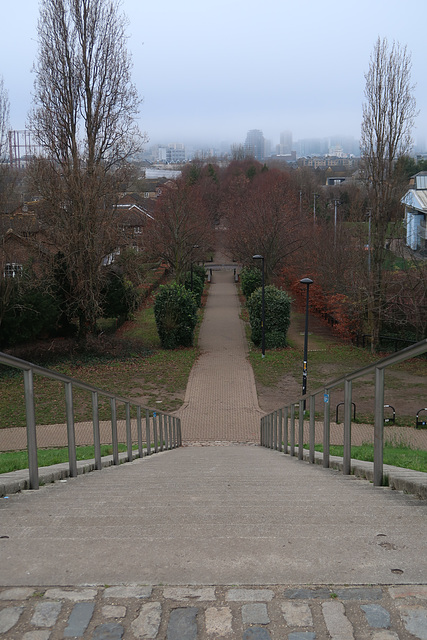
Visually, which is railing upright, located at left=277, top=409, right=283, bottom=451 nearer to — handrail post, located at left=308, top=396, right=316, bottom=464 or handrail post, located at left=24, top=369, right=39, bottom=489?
handrail post, located at left=308, top=396, right=316, bottom=464

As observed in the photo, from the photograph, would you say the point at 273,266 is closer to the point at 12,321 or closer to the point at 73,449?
the point at 12,321

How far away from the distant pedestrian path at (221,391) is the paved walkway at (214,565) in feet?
43.7

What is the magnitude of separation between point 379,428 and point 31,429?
9.32 feet

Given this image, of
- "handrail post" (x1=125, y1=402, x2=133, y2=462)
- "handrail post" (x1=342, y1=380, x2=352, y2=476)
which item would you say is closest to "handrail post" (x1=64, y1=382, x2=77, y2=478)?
"handrail post" (x1=342, y1=380, x2=352, y2=476)

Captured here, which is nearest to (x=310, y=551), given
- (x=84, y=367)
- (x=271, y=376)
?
(x=271, y=376)

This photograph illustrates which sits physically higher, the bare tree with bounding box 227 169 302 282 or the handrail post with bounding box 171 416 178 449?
the bare tree with bounding box 227 169 302 282

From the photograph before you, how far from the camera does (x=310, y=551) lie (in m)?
3.00

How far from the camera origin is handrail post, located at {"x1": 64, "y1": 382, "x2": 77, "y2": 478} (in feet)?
18.9

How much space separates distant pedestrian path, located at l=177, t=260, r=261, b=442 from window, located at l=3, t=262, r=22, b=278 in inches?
341

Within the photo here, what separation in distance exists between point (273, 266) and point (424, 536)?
125 feet

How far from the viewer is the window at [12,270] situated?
2579 cm

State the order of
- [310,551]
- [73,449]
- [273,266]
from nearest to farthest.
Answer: [310,551] < [73,449] < [273,266]

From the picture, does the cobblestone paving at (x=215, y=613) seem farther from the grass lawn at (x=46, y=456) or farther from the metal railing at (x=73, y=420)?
the grass lawn at (x=46, y=456)

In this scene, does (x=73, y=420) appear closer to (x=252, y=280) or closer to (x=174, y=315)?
(x=174, y=315)
